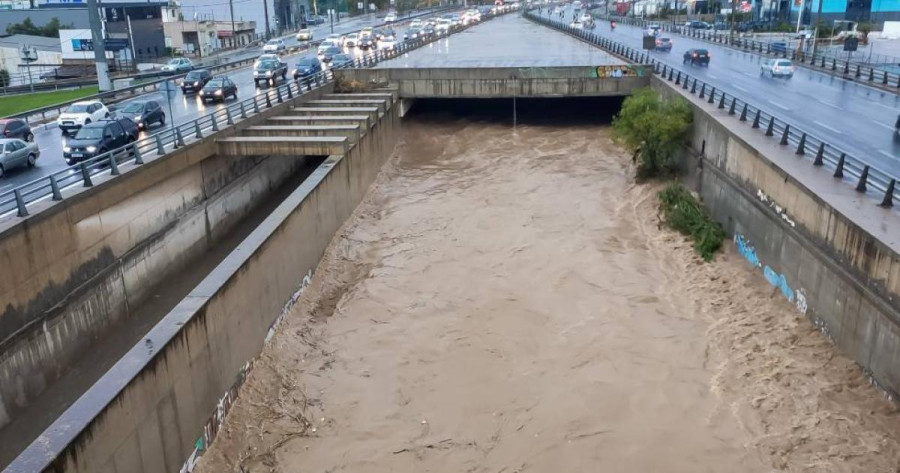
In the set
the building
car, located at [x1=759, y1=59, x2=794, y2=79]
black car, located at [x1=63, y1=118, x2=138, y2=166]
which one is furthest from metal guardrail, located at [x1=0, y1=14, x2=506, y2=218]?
the building

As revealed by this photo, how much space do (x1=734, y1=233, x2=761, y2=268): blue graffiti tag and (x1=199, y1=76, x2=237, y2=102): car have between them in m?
28.1

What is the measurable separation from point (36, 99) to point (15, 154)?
26.5 m

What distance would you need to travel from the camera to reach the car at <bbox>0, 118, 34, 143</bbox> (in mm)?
28484

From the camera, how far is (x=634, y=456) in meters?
13.8

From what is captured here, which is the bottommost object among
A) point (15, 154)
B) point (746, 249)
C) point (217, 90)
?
point (746, 249)

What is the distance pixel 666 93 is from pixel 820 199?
62.2 feet

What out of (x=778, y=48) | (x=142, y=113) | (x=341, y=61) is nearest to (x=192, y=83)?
(x=341, y=61)

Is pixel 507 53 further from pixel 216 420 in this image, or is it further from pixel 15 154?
pixel 216 420

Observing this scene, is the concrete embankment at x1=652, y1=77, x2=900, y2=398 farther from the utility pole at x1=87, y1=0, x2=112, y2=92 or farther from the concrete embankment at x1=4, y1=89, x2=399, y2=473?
the utility pole at x1=87, y1=0, x2=112, y2=92

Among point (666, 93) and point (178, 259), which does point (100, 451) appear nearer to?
point (178, 259)

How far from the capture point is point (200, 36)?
281 ft

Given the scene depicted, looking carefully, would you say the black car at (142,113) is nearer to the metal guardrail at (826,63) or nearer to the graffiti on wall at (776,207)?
the graffiti on wall at (776,207)

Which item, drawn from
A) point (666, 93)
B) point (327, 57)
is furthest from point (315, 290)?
point (327, 57)

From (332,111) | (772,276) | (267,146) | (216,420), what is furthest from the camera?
(332,111)
